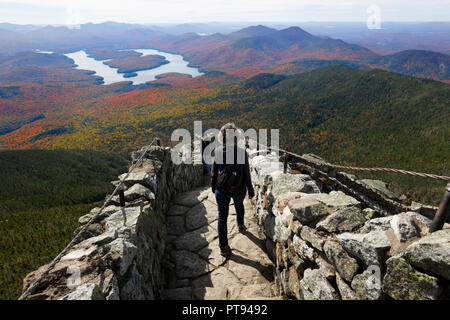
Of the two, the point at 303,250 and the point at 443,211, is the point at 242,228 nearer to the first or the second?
the point at 303,250

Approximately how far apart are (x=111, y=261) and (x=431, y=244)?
3652 millimetres

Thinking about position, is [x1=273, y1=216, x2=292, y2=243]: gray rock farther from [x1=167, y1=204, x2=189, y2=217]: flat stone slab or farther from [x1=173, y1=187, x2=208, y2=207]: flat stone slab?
[x1=173, y1=187, x2=208, y2=207]: flat stone slab

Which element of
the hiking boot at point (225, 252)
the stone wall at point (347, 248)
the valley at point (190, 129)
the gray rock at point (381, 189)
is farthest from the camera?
the valley at point (190, 129)

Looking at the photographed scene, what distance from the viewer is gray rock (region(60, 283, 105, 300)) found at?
2.62 meters

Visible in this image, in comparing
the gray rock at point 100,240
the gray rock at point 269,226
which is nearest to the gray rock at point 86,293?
the gray rock at point 100,240

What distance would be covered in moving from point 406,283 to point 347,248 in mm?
716

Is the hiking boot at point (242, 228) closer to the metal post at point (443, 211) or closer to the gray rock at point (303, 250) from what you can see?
the gray rock at point (303, 250)

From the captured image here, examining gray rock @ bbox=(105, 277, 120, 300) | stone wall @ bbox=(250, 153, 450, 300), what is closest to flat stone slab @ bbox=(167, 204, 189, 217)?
stone wall @ bbox=(250, 153, 450, 300)

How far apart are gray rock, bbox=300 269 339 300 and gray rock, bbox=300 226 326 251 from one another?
390 mm

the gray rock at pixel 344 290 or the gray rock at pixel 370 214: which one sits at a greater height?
the gray rock at pixel 370 214

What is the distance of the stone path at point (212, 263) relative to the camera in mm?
4898

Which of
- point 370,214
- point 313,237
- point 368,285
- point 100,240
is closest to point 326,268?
point 313,237

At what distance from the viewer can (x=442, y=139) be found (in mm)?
65188
